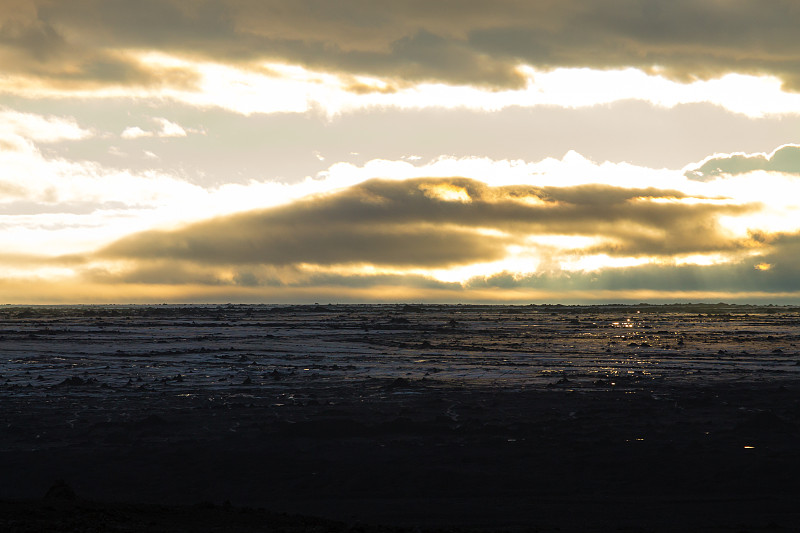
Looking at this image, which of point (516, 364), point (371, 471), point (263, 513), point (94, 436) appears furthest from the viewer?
point (516, 364)

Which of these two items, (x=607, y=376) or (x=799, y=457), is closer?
(x=799, y=457)

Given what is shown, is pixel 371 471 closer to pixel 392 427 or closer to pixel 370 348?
pixel 392 427

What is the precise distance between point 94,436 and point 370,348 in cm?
4178

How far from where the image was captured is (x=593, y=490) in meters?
17.0

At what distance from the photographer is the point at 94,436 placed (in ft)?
72.9

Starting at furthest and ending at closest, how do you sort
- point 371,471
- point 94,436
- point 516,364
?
point 516,364, point 94,436, point 371,471

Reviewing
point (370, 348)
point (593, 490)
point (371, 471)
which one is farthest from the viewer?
point (370, 348)

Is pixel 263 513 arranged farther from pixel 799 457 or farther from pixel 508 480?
pixel 799 457

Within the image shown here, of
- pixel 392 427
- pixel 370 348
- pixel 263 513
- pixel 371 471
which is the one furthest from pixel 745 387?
pixel 370 348

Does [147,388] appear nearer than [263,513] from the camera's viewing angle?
No

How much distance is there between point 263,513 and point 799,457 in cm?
1407

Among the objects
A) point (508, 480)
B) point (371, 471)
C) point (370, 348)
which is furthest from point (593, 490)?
point (370, 348)

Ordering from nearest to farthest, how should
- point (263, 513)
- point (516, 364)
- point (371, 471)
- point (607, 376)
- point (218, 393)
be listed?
1. point (263, 513)
2. point (371, 471)
3. point (218, 393)
4. point (607, 376)
5. point (516, 364)

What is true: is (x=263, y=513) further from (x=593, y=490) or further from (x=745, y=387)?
(x=745, y=387)
